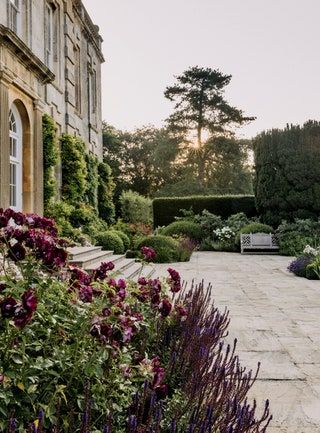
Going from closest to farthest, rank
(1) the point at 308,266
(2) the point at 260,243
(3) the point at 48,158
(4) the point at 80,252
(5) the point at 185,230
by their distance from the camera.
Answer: (4) the point at 80,252
(1) the point at 308,266
(3) the point at 48,158
(2) the point at 260,243
(5) the point at 185,230

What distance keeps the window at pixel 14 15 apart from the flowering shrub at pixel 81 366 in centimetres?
860

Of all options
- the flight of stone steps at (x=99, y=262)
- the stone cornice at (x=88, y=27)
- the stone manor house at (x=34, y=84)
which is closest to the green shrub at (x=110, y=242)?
the flight of stone steps at (x=99, y=262)

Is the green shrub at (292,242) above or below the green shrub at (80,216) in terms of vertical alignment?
below

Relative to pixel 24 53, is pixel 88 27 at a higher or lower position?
higher

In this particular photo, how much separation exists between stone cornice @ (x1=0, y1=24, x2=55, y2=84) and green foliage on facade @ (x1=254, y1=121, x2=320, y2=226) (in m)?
9.59

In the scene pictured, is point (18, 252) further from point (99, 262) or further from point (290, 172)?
point (290, 172)

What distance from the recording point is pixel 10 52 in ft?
28.8

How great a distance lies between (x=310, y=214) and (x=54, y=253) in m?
16.1

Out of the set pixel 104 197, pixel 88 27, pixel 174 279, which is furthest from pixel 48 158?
pixel 174 279

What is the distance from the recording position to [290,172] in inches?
672

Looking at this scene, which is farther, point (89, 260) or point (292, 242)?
point (292, 242)

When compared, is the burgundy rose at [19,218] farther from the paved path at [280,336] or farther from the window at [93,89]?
the window at [93,89]

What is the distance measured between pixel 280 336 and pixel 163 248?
862cm

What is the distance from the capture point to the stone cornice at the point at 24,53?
8.29 meters
